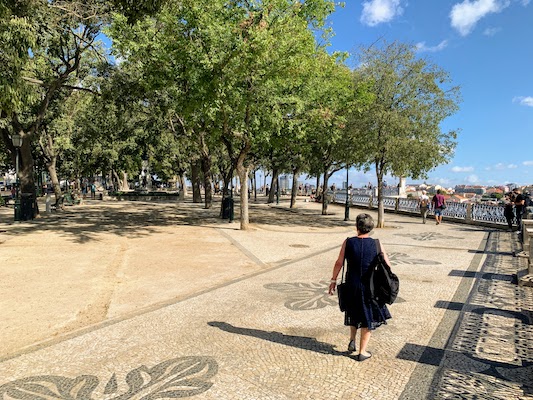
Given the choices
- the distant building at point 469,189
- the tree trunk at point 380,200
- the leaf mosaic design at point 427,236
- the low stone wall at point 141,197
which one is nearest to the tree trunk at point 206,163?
the tree trunk at point 380,200

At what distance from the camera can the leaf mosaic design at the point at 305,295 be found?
6273mm

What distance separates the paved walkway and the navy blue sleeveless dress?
50 centimetres

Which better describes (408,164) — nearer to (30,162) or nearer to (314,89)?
(314,89)

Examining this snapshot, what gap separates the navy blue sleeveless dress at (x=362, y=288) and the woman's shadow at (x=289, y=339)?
0.53m

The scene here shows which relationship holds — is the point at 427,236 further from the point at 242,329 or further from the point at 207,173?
the point at 207,173

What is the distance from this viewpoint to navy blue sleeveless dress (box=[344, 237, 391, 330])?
416 centimetres

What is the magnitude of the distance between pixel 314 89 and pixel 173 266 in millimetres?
10254

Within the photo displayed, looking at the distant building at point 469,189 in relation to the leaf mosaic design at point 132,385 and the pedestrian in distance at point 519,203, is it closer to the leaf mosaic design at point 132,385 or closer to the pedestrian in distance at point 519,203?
the pedestrian in distance at point 519,203

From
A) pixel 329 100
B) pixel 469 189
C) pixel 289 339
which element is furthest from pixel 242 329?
pixel 469 189

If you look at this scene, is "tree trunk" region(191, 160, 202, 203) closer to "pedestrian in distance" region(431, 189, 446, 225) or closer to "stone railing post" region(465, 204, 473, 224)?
Result: "pedestrian in distance" region(431, 189, 446, 225)

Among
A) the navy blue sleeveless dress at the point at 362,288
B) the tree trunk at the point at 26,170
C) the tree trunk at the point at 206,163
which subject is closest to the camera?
the navy blue sleeveless dress at the point at 362,288

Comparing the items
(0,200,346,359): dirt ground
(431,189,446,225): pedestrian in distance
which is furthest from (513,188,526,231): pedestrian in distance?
(0,200,346,359): dirt ground

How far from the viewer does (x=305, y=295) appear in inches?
270

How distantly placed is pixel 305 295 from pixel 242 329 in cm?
197
